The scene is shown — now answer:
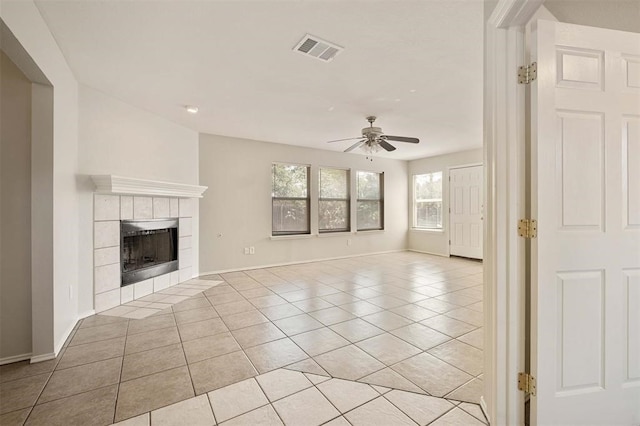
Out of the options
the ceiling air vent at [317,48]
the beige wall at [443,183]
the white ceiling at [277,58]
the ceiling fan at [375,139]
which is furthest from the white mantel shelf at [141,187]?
the beige wall at [443,183]

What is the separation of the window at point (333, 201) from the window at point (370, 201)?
0.47 m

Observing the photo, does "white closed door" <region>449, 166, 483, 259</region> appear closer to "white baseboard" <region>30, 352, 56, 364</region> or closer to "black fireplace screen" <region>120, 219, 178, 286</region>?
"black fireplace screen" <region>120, 219, 178, 286</region>

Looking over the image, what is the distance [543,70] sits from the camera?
55.0 inches

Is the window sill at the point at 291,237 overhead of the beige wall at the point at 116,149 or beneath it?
beneath

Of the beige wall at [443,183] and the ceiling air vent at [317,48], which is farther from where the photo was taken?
the beige wall at [443,183]

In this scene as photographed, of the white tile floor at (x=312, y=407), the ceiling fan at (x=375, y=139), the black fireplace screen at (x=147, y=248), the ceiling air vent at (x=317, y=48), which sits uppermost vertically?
the ceiling air vent at (x=317, y=48)

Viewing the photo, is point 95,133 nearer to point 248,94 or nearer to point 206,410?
point 248,94

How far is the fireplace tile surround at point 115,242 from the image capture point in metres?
3.35

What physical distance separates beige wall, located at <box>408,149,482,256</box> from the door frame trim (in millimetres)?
5477

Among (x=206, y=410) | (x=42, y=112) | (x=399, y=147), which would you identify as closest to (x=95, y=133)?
(x=42, y=112)

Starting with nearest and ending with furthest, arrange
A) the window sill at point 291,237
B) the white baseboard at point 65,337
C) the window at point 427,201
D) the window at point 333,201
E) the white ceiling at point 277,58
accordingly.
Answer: the white ceiling at point 277,58
the white baseboard at point 65,337
the window sill at point 291,237
the window at point 333,201
the window at point 427,201

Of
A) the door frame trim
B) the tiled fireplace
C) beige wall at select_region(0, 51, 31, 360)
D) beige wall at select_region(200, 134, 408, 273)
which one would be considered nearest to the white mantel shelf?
the tiled fireplace

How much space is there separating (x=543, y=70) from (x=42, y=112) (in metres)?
3.45

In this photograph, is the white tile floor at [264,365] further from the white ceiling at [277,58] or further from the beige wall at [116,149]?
the white ceiling at [277,58]
